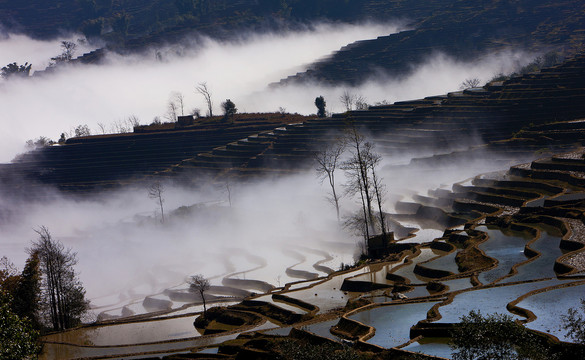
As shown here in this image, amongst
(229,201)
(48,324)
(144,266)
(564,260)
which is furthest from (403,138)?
(564,260)

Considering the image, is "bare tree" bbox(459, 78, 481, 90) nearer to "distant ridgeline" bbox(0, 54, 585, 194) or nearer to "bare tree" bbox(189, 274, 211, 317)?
"distant ridgeline" bbox(0, 54, 585, 194)

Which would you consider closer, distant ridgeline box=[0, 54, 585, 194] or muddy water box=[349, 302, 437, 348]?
muddy water box=[349, 302, 437, 348]

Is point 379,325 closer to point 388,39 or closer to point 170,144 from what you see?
point 170,144

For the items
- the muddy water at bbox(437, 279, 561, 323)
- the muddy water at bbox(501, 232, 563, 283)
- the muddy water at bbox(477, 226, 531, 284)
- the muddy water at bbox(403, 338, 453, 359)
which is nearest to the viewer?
the muddy water at bbox(403, 338, 453, 359)

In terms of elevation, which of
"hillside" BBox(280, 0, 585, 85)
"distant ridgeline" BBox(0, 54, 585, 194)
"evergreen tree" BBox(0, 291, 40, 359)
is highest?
"hillside" BBox(280, 0, 585, 85)

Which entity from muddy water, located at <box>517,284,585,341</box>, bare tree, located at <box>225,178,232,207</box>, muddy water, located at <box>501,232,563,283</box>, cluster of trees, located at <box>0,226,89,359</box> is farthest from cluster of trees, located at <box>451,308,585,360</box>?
bare tree, located at <box>225,178,232,207</box>

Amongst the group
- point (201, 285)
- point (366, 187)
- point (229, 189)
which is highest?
point (366, 187)

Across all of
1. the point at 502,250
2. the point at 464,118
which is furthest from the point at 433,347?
the point at 464,118

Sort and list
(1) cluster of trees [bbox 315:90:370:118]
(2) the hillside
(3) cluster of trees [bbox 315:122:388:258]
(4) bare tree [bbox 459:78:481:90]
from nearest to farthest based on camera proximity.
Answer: (3) cluster of trees [bbox 315:122:388:258] → (1) cluster of trees [bbox 315:90:370:118] → (4) bare tree [bbox 459:78:481:90] → (2) the hillside

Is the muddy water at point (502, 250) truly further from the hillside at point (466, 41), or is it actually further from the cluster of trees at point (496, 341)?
the hillside at point (466, 41)

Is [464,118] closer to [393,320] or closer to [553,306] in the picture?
[393,320]
